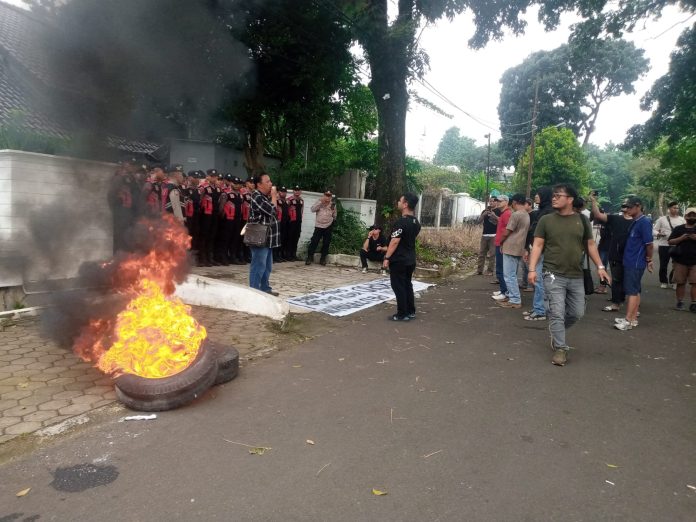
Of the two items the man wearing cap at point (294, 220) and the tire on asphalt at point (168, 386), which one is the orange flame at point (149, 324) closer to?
the tire on asphalt at point (168, 386)

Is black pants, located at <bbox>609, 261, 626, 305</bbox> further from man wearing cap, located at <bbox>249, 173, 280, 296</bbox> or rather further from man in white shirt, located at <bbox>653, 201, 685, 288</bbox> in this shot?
man wearing cap, located at <bbox>249, 173, 280, 296</bbox>

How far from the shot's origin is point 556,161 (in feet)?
109

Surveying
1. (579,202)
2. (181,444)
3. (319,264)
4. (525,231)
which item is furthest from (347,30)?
(181,444)

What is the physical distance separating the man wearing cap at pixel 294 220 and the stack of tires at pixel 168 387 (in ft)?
24.6

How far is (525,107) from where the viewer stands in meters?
38.8

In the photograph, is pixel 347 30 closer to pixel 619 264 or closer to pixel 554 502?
pixel 619 264

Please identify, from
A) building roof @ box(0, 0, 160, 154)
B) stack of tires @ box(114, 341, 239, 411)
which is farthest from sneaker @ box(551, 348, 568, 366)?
building roof @ box(0, 0, 160, 154)

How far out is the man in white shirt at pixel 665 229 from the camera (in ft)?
32.8

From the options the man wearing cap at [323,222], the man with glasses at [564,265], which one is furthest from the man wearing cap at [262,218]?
the man wearing cap at [323,222]

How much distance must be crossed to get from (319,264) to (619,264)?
21.0 ft

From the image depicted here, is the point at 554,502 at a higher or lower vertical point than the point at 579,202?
lower

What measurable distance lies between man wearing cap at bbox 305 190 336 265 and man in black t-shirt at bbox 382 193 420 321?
4.43 metres

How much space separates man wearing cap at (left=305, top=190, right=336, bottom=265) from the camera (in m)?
11.0

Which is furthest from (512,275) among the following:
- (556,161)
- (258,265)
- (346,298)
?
(556,161)
